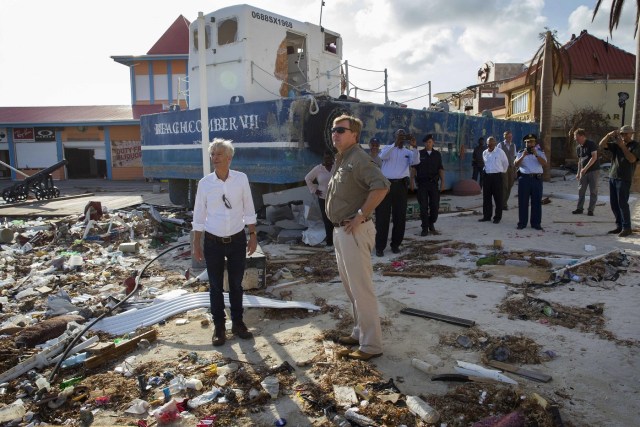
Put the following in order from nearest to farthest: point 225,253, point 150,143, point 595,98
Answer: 1. point 225,253
2. point 150,143
3. point 595,98

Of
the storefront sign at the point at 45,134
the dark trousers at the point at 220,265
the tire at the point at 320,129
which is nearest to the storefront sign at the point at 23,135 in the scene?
the storefront sign at the point at 45,134

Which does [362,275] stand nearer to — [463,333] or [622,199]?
[463,333]

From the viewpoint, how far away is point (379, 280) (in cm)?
586

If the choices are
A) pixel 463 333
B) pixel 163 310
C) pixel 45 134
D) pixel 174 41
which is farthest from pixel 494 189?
pixel 45 134

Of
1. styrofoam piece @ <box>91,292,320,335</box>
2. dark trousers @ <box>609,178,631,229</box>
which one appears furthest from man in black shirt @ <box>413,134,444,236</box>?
styrofoam piece @ <box>91,292,320,335</box>

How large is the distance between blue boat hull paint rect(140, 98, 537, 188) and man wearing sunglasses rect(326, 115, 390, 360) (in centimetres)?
558

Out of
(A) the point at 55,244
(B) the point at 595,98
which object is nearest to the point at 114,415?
(A) the point at 55,244

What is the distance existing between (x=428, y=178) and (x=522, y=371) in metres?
5.33

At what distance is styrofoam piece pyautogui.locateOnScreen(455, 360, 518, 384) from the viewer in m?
3.23

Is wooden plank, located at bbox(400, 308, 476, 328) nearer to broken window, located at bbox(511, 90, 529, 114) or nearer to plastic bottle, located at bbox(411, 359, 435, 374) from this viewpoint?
plastic bottle, located at bbox(411, 359, 435, 374)

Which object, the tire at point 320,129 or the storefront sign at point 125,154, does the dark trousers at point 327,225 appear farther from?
the storefront sign at point 125,154

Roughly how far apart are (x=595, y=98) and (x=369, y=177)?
23210 mm

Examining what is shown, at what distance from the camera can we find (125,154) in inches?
1083

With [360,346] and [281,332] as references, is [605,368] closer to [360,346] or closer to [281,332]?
[360,346]
